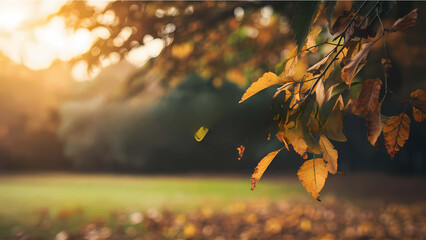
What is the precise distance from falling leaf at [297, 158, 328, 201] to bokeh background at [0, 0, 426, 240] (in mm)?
178

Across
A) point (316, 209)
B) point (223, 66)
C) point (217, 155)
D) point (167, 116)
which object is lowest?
point (316, 209)

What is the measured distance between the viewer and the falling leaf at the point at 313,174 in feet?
3.84

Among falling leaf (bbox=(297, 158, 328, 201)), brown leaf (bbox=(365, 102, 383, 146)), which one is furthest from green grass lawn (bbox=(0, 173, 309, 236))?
brown leaf (bbox=(365, 102, 383, 146))

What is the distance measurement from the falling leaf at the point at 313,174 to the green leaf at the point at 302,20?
36cm

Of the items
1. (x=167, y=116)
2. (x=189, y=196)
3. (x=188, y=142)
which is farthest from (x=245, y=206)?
(x=167, y=116)

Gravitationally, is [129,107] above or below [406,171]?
above

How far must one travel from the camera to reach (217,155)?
514 inches

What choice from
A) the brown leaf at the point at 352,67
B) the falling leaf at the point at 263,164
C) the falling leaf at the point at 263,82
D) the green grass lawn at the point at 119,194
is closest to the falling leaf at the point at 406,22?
the brown leaf at the point at 352,67

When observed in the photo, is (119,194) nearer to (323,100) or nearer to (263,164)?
(263,164)

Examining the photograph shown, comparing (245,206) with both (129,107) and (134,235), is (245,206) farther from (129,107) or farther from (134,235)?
(129,107)

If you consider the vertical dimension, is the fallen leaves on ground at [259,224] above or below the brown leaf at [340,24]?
below

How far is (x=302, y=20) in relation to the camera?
1.22 m

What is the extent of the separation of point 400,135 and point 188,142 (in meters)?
12.0

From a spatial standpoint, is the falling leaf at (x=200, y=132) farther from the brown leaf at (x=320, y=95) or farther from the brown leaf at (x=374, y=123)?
the brown leaf at (x=374, y=123)
